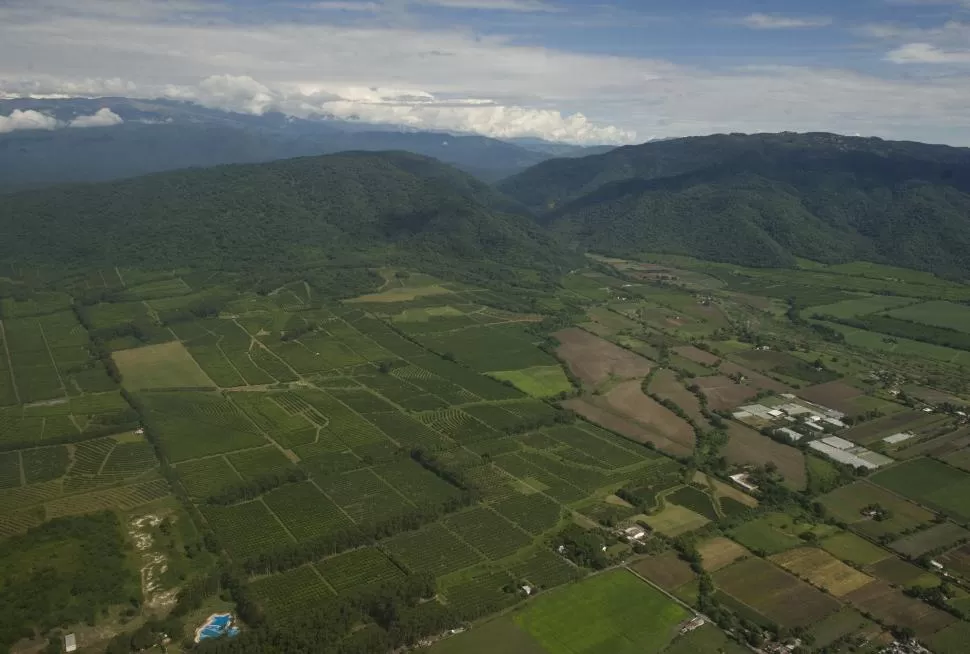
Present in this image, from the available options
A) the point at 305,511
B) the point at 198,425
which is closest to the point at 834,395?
the point at 305,511

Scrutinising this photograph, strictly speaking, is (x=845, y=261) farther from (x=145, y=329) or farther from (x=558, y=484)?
(x=145, y=329)

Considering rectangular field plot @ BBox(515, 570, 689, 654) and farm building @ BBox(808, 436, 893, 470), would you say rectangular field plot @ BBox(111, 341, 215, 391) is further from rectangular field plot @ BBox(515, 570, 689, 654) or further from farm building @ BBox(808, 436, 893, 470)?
farm building @ BBox(808, 436, 893, 470)

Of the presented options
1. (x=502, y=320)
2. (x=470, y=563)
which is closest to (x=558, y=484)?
(x=470, y=563)

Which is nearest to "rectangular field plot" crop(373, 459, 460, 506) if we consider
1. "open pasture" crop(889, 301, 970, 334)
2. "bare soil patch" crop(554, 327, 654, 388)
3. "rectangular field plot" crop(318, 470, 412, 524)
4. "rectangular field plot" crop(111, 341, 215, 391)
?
"rectangular field plot" crop(318, 470, 412, 524)

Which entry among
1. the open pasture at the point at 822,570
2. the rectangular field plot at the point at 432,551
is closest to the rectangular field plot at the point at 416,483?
the rectangular field plot at the point at 432,551

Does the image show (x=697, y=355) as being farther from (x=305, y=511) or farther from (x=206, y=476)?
(x=206, y=476)
